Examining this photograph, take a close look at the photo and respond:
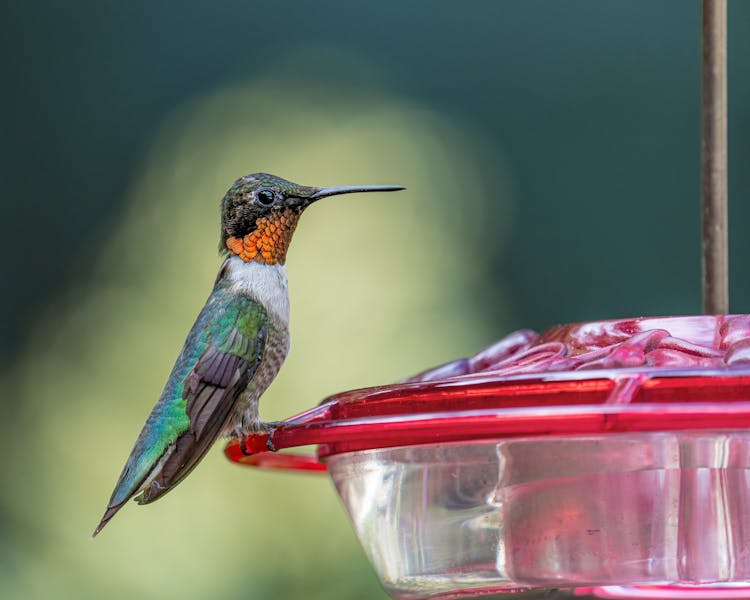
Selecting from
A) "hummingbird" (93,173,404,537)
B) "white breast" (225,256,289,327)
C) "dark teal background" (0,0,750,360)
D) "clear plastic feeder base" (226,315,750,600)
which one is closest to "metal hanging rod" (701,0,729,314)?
"clear plastic feeder base" (226,315,750,600)

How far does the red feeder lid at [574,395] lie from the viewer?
109cm

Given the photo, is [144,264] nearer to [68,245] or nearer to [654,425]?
[68,245]

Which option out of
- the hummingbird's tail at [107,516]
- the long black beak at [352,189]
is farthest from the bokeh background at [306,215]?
the hummingbird's tail at [107,516]

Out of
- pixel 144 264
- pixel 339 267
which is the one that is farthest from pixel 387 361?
pixel 144 264

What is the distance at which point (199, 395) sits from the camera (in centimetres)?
195

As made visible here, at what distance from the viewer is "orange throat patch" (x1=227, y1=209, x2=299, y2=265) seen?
2.12 metres

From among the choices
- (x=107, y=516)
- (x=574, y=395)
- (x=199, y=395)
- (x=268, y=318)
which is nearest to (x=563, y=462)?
(x=574, y=395)

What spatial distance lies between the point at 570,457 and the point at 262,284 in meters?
0.92

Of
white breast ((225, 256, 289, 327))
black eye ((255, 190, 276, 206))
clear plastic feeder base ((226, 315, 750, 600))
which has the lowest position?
clear plastic feeder base ((226, 315, 750, 600))

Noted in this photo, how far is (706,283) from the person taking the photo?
5.28ft

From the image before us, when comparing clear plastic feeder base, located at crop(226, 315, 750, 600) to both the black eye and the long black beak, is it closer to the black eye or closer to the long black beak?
the long black beak

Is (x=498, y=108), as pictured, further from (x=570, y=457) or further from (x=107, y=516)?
(x=570, y=457)

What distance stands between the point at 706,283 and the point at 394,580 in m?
0.52

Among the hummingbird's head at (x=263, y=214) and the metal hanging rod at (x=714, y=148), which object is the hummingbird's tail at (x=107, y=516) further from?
the metal hanging rod at (x=714, y=148)
